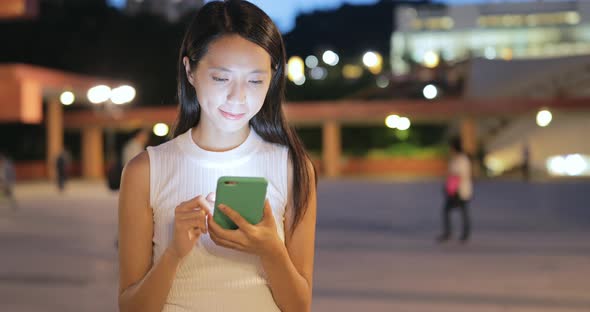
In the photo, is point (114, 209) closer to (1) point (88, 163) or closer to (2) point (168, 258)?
(2) point (168, 258)

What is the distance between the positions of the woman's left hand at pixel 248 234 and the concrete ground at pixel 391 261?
4.68 meters

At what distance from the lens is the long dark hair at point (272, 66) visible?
1902mm

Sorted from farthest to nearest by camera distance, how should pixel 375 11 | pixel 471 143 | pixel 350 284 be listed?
pixel 375 11
pixel 471 143
pixel 350 284

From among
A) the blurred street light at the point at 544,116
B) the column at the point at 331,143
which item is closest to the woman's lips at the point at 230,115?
the blurred street light at the point at 544,116

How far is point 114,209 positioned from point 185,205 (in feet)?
55.6

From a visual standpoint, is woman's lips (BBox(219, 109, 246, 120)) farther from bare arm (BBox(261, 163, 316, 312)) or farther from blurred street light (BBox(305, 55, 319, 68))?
blurred street light (BBox(305, 55, 319, 68))

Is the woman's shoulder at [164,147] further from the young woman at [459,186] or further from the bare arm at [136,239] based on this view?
the young woman at [459,186]

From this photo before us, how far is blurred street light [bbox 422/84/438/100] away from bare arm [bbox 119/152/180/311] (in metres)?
48.3

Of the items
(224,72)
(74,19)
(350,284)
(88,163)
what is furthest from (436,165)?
(224,72)

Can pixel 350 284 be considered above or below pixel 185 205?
below

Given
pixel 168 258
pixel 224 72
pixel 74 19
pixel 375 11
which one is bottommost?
pixel 168 258

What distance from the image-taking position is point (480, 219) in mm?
14898

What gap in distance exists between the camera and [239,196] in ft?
5.52

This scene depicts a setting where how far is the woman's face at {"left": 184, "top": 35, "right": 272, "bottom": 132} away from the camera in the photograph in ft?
6.18
